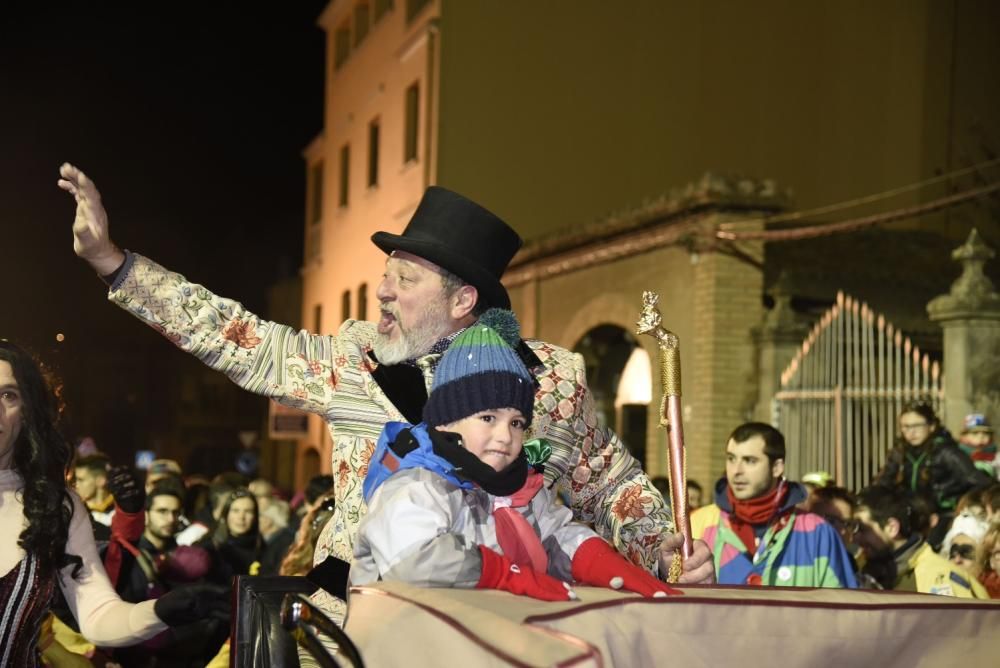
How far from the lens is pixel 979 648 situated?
2.58 meters

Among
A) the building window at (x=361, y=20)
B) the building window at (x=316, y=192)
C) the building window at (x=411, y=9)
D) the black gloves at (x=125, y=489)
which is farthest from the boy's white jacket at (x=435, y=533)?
the building window at (x=316, y=192)

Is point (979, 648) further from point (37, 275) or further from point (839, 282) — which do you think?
point (839, 282)

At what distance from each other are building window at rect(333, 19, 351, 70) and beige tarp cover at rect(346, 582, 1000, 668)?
94.3 ft

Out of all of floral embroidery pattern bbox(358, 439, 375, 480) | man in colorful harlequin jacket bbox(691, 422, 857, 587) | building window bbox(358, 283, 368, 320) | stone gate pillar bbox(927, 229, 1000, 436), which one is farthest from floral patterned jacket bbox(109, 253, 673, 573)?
building window bbox(358, 283, 368, 320)

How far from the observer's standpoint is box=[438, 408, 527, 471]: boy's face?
3.04m

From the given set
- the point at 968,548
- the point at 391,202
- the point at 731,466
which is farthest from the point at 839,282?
the point at 391,202

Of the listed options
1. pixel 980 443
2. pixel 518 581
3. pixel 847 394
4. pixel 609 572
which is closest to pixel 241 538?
pixel 980 443

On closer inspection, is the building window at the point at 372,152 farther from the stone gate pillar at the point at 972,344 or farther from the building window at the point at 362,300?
the stone gate pillar at the point at 972,344

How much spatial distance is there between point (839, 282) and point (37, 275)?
352 inches

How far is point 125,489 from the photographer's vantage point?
5.77 m

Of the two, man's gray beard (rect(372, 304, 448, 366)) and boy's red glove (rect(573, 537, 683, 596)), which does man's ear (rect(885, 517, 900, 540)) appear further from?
boy's red glove (rect(573, 537, 683, 596))

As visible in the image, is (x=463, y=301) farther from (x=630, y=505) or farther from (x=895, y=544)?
(x=895, y=544)

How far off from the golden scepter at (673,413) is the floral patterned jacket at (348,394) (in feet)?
0.16

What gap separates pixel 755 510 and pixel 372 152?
70.7 ft
